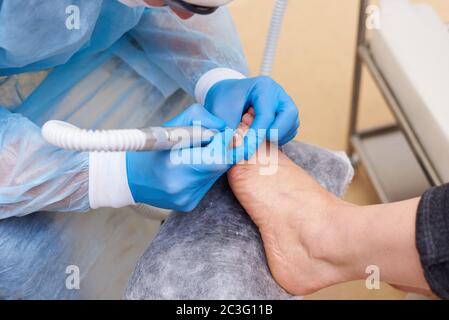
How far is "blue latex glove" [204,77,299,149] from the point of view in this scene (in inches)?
37.3

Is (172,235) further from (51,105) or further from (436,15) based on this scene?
(436,15)

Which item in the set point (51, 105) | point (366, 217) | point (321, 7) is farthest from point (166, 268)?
point (321, 7)

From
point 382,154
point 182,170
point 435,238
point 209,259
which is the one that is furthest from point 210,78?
point 382,154

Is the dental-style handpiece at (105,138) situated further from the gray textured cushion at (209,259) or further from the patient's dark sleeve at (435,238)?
the patient's dark sleeve at (435,238)

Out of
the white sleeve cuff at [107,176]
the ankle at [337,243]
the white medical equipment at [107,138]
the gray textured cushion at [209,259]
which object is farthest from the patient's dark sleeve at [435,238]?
the white sleeve cuff at [107,176]

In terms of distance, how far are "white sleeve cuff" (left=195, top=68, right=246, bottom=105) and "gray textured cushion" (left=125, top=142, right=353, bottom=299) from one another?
0.78ft

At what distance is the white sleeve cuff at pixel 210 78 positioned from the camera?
1.09 m

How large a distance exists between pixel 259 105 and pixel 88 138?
417mm

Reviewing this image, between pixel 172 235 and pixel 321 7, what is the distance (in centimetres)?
120

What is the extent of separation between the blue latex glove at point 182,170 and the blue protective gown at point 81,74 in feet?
0.33

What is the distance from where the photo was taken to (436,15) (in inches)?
48.0

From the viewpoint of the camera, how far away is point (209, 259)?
813mm

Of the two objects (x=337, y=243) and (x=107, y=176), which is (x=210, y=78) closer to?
(x=107, y=176)

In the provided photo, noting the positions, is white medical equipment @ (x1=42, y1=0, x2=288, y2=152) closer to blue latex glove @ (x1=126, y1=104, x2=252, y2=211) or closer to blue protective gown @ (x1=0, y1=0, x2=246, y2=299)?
blue latex glove @ (x1=126, y1=104, x2=252, y2=211)
